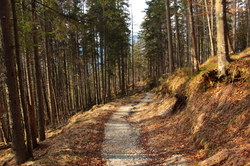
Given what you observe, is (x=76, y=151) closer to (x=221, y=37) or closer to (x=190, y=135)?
(x=190, y=135)

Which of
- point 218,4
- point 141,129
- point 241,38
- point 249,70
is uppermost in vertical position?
point 241,38

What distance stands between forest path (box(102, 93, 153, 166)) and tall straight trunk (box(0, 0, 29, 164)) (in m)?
3.06

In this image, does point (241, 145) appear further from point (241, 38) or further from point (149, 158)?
point (241, 38)

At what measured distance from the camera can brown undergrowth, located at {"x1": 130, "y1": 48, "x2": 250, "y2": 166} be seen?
491cm

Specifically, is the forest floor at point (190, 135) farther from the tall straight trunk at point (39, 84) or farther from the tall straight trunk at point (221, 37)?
the tall straight trunk at point (39, 84)

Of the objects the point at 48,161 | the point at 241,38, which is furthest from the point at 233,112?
the point at 241,38

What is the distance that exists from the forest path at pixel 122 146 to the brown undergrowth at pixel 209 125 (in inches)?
17.5

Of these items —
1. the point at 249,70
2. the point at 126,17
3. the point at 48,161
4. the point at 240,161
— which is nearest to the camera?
the point at 240,161

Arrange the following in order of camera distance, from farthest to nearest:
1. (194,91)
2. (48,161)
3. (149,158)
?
(194,91) < (149,158) < (48,161)

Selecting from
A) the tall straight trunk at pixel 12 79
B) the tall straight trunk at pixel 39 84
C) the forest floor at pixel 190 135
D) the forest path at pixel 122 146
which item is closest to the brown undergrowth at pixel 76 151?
the forest floor at pixel 190 135

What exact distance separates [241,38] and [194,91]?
85.9 feet

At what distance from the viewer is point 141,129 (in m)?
10.3

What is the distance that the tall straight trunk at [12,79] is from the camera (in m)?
5.48

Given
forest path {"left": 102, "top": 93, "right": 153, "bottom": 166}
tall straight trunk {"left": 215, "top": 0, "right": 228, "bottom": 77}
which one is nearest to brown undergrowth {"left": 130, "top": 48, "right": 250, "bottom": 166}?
tall straight trunk {"left": 215, "top": 0, "right": 228, "bottom": 77}
